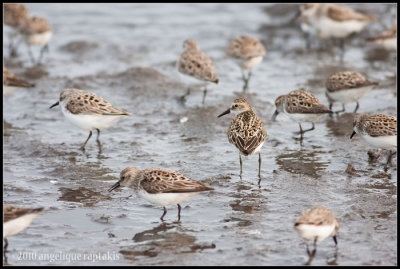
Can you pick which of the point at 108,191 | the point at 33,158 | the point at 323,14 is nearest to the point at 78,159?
the point at 33,158

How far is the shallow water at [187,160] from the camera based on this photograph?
8266 millimetres

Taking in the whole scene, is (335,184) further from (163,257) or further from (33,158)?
(33,158)

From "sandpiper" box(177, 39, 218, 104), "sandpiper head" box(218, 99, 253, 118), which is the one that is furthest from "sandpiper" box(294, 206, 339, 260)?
"sandpiper" box(177, 39, 218, 104)

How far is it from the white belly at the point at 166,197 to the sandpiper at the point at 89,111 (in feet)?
9.77

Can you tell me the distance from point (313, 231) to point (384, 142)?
3.75m

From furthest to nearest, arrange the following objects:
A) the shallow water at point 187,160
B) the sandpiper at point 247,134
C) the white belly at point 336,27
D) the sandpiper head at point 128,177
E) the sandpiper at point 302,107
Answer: the white belly at point 336,27, the sandpiper at point 302,107, the sandpiper at point 247,134, the sandpiper head at point 128,177, the shallow water at point 187,160

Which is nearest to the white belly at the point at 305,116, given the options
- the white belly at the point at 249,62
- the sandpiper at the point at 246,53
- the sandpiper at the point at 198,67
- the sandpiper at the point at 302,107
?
the sandpiper at the point at 302,107

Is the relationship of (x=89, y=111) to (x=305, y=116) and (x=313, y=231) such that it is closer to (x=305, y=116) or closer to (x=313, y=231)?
(x=305, y=116)

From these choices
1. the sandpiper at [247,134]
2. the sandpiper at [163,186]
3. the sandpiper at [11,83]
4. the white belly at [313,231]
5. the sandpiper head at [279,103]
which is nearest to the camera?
the white belly at [313,231]

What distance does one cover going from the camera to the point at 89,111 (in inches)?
465

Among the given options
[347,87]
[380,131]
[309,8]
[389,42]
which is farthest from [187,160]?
[309,8]

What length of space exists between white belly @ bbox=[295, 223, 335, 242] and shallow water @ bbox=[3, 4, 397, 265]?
34 cm

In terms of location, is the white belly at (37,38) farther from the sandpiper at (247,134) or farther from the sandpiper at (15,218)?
the sandpiper at (15,218)

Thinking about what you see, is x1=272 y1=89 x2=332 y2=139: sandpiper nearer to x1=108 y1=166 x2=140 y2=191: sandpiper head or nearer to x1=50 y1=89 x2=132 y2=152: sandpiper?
x1=50 y1=89 x2=132 y2=152: sandpiper
